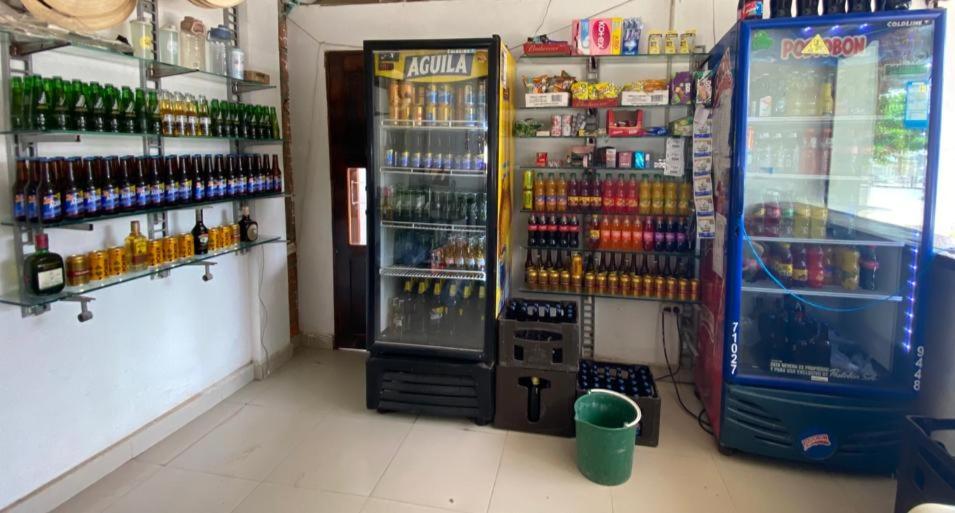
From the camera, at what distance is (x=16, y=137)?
2.29 meters

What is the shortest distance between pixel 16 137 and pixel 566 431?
9.63 ft

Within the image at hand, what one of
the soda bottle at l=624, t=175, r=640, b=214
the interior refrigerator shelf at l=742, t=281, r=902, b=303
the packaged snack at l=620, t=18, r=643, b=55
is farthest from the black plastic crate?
the packaged snack at l=620, t=18, r=643, b=55

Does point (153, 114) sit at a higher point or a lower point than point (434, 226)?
higher

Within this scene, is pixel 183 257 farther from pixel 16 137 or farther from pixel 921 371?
pixel 921 371

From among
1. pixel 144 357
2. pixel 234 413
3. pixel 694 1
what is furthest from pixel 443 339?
pixel 694 1

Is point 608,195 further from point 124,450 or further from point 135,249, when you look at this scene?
point 124,450

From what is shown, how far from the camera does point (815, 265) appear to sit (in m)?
3.00

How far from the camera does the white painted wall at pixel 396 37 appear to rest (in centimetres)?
374

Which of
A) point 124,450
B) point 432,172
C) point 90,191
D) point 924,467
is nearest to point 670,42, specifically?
point 432,172

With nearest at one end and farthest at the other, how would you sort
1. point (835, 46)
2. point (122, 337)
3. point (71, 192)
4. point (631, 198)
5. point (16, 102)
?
point (16, 102) → point (71, 192) → point (835, 46) → point (122, 337) → point (631, 198)

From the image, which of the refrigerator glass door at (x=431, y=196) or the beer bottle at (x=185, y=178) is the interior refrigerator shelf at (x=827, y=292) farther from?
the beer bottle at (x=185, y=178)

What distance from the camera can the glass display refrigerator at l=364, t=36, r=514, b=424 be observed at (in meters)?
3.22

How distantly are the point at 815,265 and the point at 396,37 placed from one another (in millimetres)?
3100

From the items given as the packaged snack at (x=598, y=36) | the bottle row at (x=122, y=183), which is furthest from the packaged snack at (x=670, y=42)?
the bottle row at (x=122, y=183)
